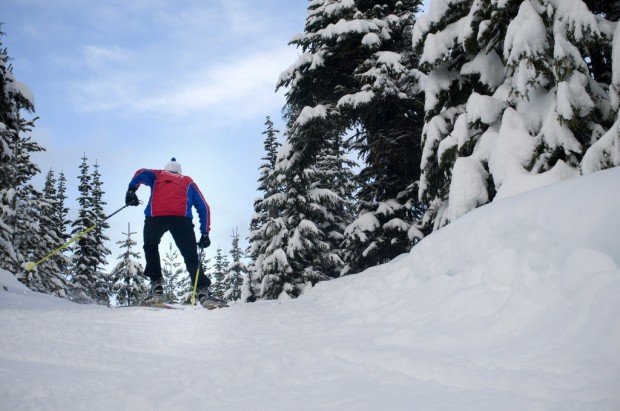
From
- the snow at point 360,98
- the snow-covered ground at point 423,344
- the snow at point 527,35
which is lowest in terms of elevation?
the snow-covered ground at point 423,344

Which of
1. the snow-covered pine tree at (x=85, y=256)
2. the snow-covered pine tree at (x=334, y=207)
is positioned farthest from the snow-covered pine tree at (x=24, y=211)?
the snow-covered pine tree at (x=334, y=207)

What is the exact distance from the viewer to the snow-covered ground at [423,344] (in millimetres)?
2092

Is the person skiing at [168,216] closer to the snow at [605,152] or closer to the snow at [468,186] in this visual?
the snow at [468,186]

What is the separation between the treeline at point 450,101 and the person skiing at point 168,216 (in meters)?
4.35

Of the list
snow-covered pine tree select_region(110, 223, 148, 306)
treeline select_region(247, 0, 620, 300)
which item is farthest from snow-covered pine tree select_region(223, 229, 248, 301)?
treeline select_region(247, 0, 620, 300)

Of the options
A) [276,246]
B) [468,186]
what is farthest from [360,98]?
[276,246]

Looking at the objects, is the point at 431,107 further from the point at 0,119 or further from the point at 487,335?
the point at 0,119

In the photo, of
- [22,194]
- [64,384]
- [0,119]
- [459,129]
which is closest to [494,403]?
[64,384]

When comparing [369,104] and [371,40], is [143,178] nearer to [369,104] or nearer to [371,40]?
[369,104]

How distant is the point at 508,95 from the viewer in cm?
636

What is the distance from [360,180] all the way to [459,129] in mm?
5609

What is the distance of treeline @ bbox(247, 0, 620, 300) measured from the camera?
5293mm

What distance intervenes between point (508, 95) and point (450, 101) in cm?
138

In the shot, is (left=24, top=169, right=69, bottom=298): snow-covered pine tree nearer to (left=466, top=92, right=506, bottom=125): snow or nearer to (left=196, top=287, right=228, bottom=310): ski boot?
(left=196, top=287, right=228, bottom=310): ski boot
